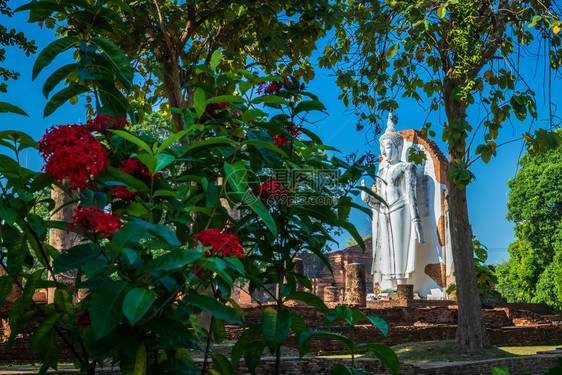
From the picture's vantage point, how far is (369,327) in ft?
30.5

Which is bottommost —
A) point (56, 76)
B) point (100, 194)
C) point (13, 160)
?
point (100, 194)

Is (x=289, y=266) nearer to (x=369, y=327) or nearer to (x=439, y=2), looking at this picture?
(x=439, y=2)

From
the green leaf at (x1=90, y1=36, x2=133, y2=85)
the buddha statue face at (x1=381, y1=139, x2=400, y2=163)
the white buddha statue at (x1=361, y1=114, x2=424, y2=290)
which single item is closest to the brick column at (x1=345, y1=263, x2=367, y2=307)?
the white buddha statue at (x1=361, y1=114, x2=424, y2=290)

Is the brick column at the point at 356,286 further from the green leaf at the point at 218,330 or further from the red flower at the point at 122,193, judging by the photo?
the red flower at the point at 122,193

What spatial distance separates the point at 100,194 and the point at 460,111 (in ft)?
20.3

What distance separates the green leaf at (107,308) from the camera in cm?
122

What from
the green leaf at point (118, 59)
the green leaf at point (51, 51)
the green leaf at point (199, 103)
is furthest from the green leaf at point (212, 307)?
the green leaf at point (51, 51)

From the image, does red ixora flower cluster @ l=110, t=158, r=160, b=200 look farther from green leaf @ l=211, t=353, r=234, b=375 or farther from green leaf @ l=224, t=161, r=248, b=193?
green leaf @ l=211, t=353, r=234, b=375

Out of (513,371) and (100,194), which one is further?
(513,371)

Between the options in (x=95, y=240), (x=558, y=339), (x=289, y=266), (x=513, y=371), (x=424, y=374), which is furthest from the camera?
(x=558, y=339)

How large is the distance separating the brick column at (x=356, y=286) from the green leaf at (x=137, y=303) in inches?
454

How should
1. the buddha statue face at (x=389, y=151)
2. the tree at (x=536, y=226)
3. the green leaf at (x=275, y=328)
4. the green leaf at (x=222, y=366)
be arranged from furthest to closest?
the tree at (x=536, y=226) → the buddha statue face at (x=389, y=151) → the green leaf at (x=222, y=366) → the green leaf at (x=275, y=328)

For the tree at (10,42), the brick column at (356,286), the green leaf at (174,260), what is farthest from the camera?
the brick column at (356,286)

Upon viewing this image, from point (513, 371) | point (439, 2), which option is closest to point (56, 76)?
point (439, 2)
